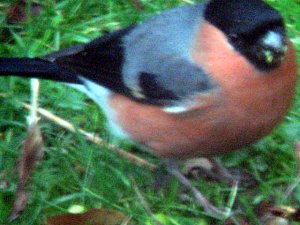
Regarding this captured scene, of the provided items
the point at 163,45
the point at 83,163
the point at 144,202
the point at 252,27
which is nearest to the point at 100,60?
the point at 163,45

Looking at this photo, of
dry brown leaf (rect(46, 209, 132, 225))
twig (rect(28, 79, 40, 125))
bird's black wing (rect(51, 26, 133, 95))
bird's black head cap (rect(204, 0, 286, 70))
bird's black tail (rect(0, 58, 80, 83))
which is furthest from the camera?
twig (rect(28, 79, 40, 125))

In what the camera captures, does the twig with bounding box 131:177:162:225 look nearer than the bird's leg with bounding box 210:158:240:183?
Yes

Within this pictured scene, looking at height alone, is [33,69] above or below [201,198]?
above

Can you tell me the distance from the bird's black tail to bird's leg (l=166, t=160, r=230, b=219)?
60cm

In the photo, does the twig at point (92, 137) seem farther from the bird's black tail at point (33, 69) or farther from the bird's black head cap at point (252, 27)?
the bird's black head cap at point (252, 27)

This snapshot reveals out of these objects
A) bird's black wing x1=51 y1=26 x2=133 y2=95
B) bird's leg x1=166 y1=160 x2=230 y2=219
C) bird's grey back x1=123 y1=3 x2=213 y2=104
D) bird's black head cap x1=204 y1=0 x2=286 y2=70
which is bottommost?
bird's leg x1=166 y1=160 x2=230 y2=219

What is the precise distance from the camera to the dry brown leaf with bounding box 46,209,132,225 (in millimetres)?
3453

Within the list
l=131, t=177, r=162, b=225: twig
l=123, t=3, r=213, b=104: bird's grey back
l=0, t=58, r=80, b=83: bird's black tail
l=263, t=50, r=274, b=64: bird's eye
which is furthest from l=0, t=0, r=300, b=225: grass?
l=263, t=50, r=274, b=64: bird's eye

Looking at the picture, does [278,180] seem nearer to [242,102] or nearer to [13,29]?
[242,102]

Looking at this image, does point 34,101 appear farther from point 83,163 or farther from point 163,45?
point 163,45

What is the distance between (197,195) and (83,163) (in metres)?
0.55

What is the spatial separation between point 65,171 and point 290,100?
41.7 inches

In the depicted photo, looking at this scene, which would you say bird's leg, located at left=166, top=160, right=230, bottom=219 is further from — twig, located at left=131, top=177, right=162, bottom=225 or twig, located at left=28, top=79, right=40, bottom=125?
twig, located at left=28, top=79, right=40, bottom=125

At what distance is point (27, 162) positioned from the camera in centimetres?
367
